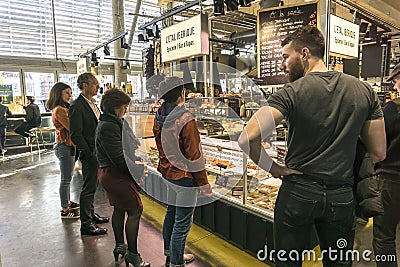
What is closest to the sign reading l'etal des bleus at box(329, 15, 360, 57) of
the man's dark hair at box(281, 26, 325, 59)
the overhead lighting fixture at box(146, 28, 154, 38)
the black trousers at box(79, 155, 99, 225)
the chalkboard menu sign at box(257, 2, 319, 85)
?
the chalkboard menu sign at box(257, 2, 319, 85)

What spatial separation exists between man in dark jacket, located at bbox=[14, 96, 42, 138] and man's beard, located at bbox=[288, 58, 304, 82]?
8.54 m

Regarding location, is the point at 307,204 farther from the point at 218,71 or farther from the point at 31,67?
the point at 31,67

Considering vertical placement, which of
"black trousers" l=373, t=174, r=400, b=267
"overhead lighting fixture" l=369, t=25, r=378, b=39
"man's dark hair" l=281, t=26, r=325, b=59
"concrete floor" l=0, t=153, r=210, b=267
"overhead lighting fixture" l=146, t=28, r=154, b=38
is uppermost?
"overhead lighting fixture" l=369, t=25, r=378, b=39

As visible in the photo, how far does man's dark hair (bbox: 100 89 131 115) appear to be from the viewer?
2.50 meters

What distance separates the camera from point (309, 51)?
4.73 feet

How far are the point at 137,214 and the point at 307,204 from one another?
160cm

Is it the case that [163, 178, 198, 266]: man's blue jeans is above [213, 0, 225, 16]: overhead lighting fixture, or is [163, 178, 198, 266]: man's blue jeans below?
below

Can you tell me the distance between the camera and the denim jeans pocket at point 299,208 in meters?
1.43

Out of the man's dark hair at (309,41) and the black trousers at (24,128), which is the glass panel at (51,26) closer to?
the black trousers at (24,128)

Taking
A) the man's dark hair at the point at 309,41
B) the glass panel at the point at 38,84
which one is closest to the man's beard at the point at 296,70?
the man's dark hair at the point at 309,41

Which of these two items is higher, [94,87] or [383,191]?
[94,87]

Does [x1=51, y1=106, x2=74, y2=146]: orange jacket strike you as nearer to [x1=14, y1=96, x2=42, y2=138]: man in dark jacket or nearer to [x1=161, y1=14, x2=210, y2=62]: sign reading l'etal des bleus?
[x1=161, y1=14, x2=210, y2=62]: sign reading l'etal des bleus

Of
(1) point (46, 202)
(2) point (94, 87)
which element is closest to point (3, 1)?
(1) point (46, 202)

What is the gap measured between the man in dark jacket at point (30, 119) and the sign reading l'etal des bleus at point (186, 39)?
6.17 metres
